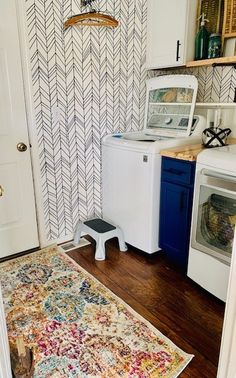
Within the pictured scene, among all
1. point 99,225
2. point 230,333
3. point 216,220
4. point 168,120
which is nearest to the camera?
point 230,333

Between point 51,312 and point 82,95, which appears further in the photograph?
point 82,95

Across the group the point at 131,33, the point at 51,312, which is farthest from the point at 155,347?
the point at 131,33

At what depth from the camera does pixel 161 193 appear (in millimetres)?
2318

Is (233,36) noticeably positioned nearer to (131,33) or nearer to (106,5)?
(131,33)

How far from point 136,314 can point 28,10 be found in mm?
2267

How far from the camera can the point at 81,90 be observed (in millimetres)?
2537

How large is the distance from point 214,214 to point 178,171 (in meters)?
0.42

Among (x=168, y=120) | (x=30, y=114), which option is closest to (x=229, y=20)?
(x=168, y=120)

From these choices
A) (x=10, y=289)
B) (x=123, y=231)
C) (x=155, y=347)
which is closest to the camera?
(x=155, y=347)

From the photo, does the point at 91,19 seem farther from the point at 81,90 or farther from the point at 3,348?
the point at 3,348

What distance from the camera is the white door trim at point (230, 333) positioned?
90 centimetres

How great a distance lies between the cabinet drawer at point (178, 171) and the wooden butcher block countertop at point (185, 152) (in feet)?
0.14

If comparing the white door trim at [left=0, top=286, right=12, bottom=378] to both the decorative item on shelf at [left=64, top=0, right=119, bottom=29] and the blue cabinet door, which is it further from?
the decorative item on shelf at [left=64, top=0, right=119, bottom=29]

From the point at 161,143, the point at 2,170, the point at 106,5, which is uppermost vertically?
the point at 106,5
